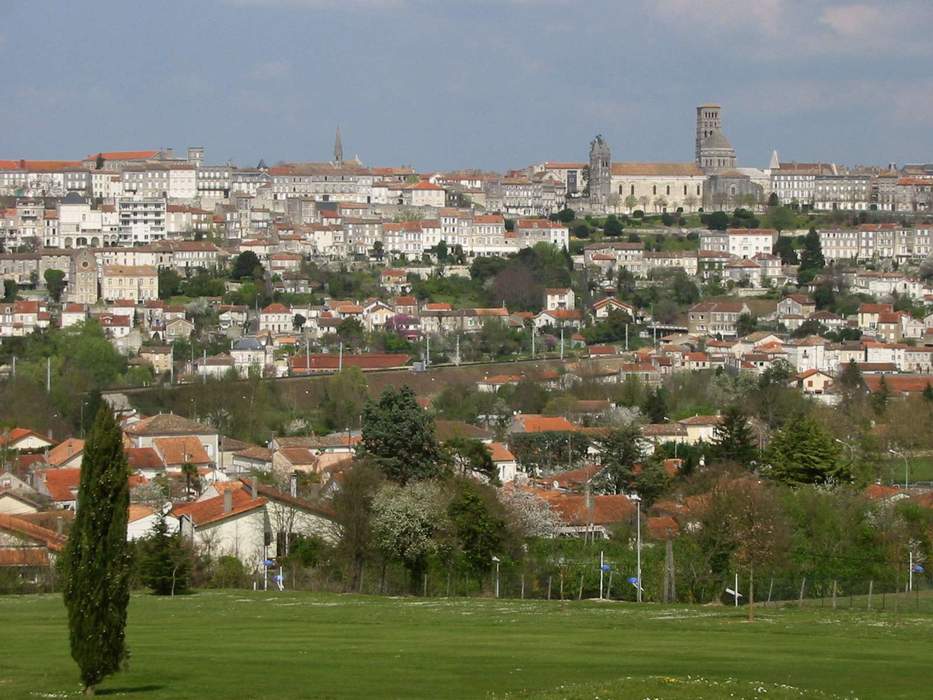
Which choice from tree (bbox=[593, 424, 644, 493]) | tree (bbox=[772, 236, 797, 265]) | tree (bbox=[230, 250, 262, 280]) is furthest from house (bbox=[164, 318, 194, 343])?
tree (bbox=[593, 424, 644, 493])

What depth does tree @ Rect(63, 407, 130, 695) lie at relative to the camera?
17031 millimetres

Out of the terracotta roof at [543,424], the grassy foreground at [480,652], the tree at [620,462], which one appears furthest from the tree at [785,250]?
the grassy foreground at [480,652]

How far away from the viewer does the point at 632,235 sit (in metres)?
114

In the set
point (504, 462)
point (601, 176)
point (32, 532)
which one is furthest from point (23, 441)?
point (601, 176)

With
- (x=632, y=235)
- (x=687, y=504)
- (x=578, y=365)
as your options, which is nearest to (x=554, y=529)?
(x=687, y=504)

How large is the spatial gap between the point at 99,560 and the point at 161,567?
37.7ft

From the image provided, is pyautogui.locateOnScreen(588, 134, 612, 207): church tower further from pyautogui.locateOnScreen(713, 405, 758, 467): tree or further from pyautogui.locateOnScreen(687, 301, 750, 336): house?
pyautogui.locateOnScreen(713, 405, 758, 467): tree

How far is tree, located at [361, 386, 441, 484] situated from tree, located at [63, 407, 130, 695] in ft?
66.9

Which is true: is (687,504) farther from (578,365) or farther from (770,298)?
(770,298)

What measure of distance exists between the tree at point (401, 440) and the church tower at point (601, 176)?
90076 millimetres

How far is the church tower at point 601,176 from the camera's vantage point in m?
128

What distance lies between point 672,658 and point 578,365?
6170 centimetres

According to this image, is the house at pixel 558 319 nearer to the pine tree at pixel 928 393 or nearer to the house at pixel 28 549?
the pine tree at pixel 928 393

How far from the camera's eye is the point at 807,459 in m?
43.4
